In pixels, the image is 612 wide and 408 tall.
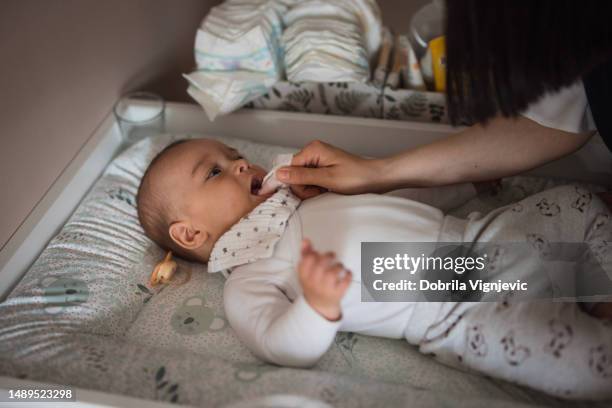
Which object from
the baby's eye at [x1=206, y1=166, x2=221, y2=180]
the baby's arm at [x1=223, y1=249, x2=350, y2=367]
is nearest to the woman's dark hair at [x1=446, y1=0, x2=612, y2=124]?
the baby's arm at [x1=223, y1=249, x2=350, y2=367]

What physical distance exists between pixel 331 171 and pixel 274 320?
1.17ft

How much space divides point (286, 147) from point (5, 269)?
2.40 feet

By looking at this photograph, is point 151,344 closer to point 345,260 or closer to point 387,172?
point 345,260

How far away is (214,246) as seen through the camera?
1124 mm

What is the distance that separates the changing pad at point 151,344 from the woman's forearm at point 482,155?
0.47 feet

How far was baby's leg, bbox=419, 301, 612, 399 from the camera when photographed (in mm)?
835

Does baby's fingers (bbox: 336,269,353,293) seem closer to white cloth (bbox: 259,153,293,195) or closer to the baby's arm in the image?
the baby's arm

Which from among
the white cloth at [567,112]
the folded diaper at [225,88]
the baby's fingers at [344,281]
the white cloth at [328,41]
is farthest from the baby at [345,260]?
the white cloth at [328,41]

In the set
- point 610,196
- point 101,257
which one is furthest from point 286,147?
point 610,196

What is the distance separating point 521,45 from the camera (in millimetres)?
686

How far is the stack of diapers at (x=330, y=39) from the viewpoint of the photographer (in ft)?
4.83

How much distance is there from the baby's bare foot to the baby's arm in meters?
0.46

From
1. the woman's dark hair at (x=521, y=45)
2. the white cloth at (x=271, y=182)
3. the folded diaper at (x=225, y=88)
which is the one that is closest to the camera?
the woman's dark hair at (x=521, y=45)

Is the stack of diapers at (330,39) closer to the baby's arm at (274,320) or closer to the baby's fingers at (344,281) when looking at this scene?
the baby's arm at (274,320)
